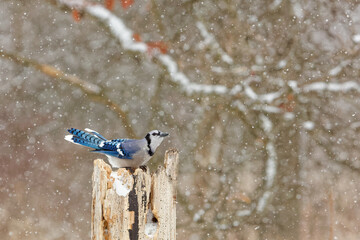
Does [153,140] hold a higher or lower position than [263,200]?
lower

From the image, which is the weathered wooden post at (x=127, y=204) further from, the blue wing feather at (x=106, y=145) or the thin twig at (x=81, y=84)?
the thin twig at (x=81, y=84)

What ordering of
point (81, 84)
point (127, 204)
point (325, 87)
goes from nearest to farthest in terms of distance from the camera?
point (127, 204)
point (81, 84)
point (325, 87)

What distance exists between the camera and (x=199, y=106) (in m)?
3.80

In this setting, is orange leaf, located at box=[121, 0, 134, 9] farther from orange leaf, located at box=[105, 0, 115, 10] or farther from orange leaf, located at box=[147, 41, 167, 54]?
orange leaf, located at box=[147, 41, 167, 54]

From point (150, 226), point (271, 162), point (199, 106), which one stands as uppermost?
point (199, 106)

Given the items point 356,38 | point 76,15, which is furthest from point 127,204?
point 356,38

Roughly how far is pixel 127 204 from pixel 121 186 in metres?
0.07

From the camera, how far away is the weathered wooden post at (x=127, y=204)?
193cm

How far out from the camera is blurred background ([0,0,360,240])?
3721 mm

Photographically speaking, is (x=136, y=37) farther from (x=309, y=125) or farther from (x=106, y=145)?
(x=106, y=145)

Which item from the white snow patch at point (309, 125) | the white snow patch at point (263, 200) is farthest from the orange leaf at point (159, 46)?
the white snow patch at point (263, 200)

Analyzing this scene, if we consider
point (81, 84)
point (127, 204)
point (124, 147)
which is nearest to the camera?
point (127, 204)

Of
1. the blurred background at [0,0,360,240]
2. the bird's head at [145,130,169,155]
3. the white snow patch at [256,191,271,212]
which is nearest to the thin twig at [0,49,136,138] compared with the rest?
the blurred background at [0,0,360,240]

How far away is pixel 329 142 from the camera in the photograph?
386 centimetres
